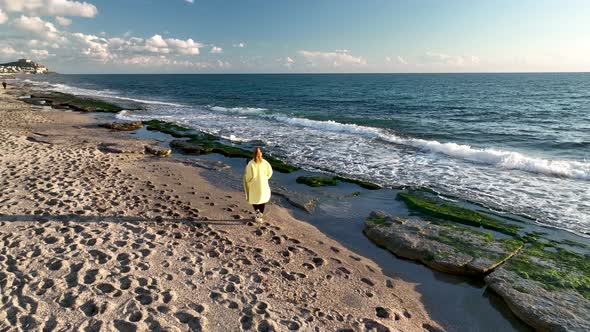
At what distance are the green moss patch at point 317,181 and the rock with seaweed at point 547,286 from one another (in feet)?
20.4

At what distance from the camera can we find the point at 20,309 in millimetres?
4703

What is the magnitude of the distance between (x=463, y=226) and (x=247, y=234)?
5733 millimetres

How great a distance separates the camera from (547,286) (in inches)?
249

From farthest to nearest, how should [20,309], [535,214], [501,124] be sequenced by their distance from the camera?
[501,124] → [535,214] → [20,309]

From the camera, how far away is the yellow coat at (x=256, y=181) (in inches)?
321

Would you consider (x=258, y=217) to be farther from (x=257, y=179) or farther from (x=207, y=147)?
(x=207, y=147)

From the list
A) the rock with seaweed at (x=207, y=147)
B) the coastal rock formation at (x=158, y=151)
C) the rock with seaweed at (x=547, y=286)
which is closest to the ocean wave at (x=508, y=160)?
the rock with seaweed at (x=547, y=286)

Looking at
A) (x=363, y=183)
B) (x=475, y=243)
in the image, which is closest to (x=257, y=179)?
(x=363, y=183)

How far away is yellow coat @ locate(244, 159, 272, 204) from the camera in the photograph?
26.8 ft

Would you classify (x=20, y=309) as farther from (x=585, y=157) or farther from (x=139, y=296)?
(x=585, y=157)

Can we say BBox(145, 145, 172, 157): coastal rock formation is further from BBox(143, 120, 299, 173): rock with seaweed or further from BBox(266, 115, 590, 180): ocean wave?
BBox(266, 115, 590, 180): ocean wave

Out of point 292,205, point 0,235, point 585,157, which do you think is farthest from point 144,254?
point 585,157

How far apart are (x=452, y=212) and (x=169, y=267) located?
779 cm

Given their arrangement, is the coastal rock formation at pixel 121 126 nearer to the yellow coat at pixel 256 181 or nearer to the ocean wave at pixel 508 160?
the ocean wave at pixel 508 160
